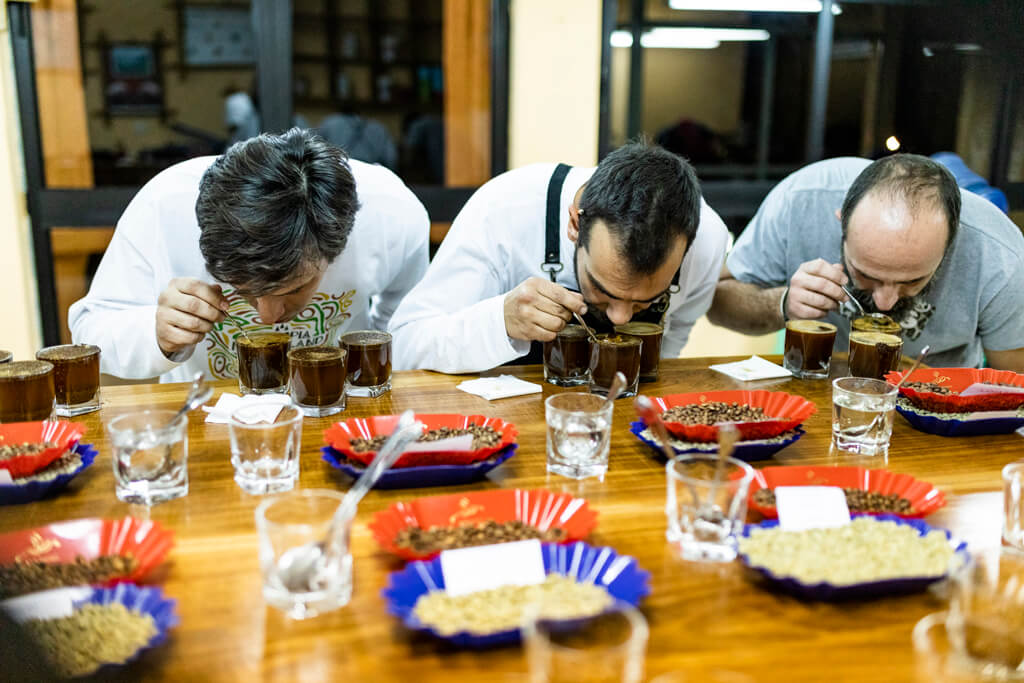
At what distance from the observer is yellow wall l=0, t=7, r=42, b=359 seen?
361 cm

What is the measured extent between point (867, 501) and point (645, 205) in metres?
0.86

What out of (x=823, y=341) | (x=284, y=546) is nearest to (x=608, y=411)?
(x=284, y=546)

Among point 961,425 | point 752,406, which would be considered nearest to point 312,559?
point 752,406

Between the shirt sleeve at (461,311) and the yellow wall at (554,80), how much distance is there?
1.67 meters

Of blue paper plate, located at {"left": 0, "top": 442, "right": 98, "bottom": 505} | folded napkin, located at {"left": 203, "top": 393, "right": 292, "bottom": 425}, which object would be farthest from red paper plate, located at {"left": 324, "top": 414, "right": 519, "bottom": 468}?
blue paper plate, located at {"left": 0, "top": 442, "right": 98, "bottom": 505}

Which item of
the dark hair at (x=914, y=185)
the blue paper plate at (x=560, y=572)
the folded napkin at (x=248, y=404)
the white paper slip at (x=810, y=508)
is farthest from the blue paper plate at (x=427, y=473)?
the dark hair at (x=914, y=185)

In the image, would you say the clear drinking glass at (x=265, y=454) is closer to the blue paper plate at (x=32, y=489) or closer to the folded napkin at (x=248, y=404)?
the folded napkin at (x=248, y=404)

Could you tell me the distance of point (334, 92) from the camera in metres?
5.02

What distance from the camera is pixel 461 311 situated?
7.06 feet

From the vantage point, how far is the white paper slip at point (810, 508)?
3.88 feet

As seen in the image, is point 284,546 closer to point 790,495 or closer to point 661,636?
point 661,636

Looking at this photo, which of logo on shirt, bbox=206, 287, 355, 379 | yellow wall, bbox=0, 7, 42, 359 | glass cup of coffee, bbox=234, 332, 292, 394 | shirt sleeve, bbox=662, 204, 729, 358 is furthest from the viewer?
yellow wall, bbox=0, 7, 42, 359

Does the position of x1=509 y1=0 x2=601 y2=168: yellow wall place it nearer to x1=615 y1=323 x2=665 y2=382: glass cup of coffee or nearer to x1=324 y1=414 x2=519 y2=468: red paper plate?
x1=615 y1=323 x2=665 y2=382: glass cup of coffee

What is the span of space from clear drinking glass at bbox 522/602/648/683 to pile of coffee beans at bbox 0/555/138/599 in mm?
578
